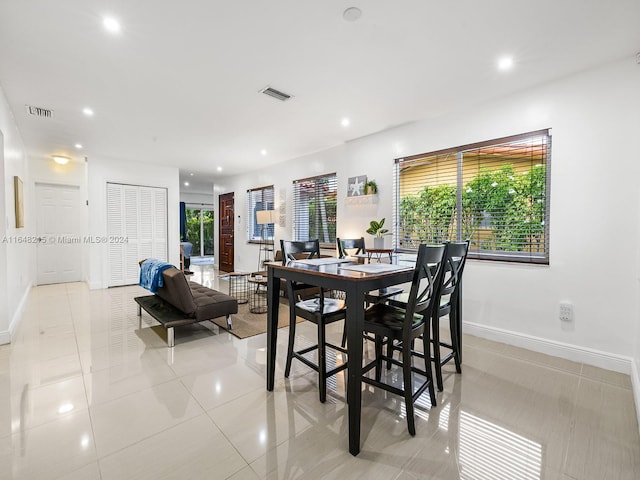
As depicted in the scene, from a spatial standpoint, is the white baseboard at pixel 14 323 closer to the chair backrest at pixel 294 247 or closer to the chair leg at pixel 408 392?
the chair backrest at pixel 294 247

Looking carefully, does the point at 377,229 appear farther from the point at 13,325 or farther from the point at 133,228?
the point at 133,228

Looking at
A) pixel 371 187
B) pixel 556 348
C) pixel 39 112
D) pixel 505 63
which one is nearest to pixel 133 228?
pixel 39 112

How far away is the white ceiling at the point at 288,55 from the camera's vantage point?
1.98 meters

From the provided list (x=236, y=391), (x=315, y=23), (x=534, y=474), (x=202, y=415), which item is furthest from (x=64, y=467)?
(x=315, y=23)

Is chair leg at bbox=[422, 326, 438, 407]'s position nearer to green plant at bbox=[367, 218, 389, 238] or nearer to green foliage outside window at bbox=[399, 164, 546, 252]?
green foliage outside window at bbox=[399, 164, 546, 252]

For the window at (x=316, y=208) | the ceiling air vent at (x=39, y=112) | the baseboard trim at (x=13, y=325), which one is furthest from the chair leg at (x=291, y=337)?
the ceiling air vent at (x=39, y=112)

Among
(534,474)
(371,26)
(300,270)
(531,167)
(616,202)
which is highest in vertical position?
(371,26)

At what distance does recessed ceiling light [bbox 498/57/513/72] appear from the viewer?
2.51 meters

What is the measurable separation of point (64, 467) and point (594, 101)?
14.6 feet

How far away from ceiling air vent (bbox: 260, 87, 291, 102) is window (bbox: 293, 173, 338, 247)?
81.1 inches

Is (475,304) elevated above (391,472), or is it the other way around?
(475,304)

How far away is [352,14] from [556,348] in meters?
3.28

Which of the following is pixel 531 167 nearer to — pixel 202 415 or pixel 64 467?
pixel 202 415

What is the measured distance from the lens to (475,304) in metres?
3.36
